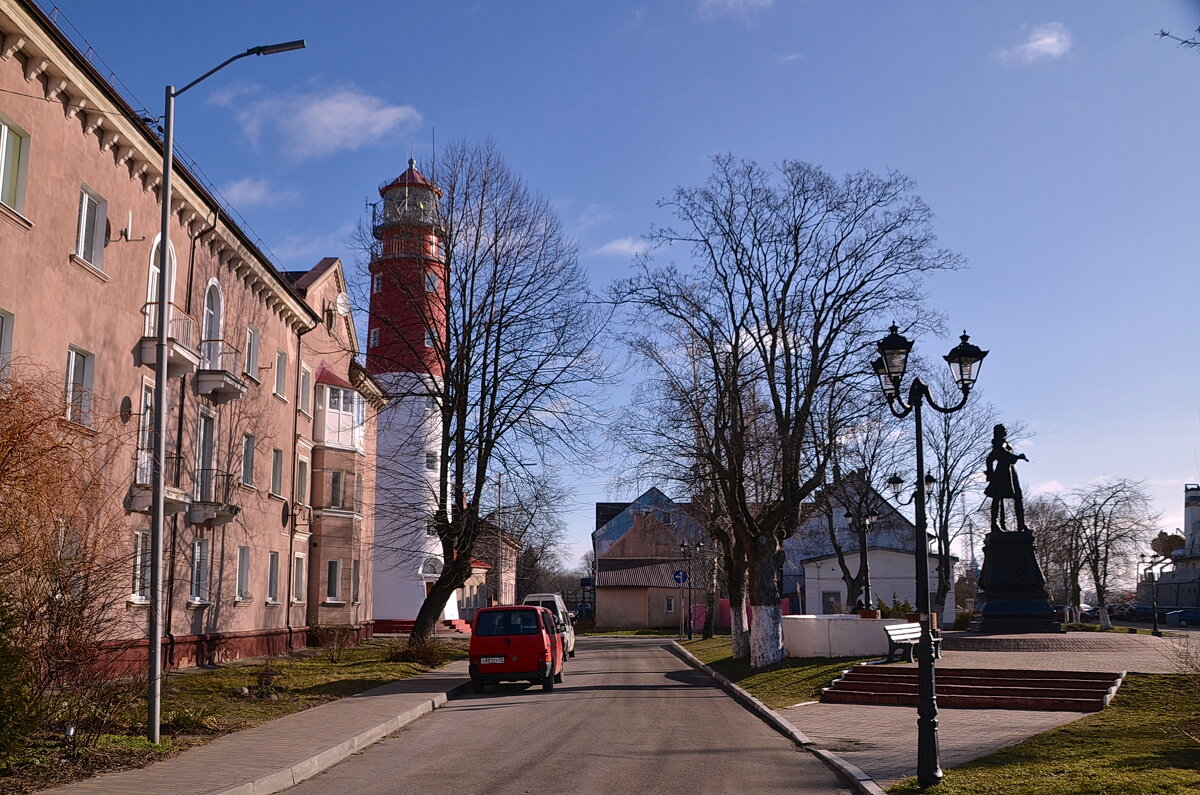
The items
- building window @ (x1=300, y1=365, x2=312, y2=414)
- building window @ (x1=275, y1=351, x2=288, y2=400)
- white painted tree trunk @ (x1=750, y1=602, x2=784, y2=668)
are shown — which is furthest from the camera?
building window @ (x1=300, y1=365, x2=312, y2=414)

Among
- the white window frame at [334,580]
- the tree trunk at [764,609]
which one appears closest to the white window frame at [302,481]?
the white window frame at [334,580]

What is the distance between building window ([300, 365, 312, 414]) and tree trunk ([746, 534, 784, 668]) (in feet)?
56.2

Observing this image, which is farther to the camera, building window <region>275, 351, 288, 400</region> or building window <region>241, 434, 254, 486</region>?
building window <region>275, 351, 288, 400</region>

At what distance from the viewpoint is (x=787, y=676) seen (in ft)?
76.4

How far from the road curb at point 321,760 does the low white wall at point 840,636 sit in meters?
11.8

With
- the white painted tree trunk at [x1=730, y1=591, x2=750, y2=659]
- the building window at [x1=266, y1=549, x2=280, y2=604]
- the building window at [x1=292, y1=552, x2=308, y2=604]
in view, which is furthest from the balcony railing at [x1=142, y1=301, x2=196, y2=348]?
the white painted tree trunk at [x1=730, y1=591, x2=750, y2=659]

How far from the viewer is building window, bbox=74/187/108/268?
18.8m

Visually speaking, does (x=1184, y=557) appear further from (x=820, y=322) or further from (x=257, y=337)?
(x=257, y=337)

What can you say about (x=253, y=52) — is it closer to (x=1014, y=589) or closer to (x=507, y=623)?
(x=507, y=623)

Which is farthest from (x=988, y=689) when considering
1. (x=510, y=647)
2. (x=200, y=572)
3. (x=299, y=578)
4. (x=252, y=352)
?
(x=299, y=578)

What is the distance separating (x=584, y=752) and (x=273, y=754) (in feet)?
12.4

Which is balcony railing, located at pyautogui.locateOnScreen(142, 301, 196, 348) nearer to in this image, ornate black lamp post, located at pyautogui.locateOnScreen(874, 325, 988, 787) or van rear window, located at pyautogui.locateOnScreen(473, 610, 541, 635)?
van rear window, located at pyautogui.locateOnScreen(473, 610, 541, 635)

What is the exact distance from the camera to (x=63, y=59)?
56.7 ft

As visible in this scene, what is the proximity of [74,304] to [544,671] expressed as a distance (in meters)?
12.1
